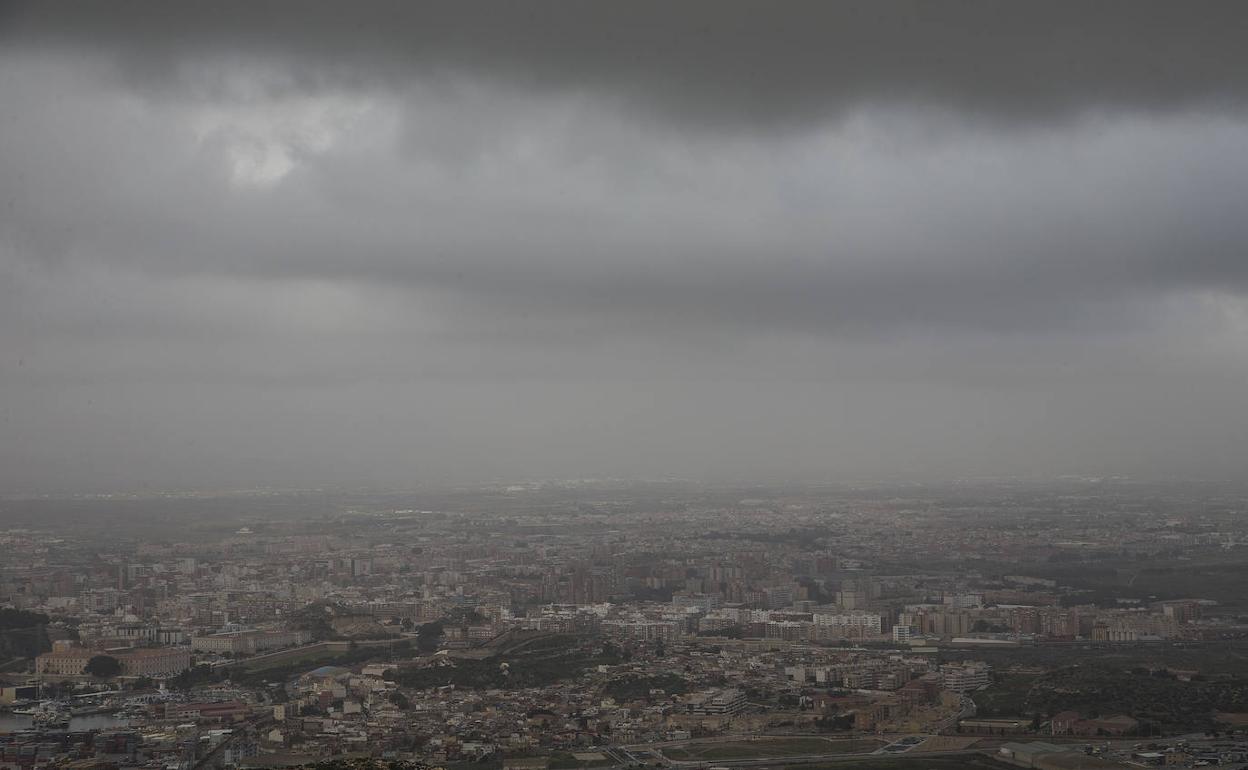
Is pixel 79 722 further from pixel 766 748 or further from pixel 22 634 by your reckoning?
pixel 766 748

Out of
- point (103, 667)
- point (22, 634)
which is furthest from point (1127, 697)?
point (22, 634)

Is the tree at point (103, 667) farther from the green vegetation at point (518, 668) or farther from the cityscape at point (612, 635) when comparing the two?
the green vegetation at point (518, 668)

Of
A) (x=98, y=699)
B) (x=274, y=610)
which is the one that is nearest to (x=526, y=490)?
(x=274, y=610)

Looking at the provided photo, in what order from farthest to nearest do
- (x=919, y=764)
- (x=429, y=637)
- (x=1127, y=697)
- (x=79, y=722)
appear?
1. (x=429, y=637)
2. (x=1127, y=697)
3. (x=79, y=722)
4. (x=919, y=764)

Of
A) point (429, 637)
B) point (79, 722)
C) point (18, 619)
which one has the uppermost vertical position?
point (18, 619)

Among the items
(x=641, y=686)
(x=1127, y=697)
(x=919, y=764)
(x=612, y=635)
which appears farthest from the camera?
(x=612, y=635)

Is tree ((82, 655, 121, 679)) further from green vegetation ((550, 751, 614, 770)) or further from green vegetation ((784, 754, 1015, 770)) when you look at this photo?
green vegetation ((784, 754, 1015, 770))
